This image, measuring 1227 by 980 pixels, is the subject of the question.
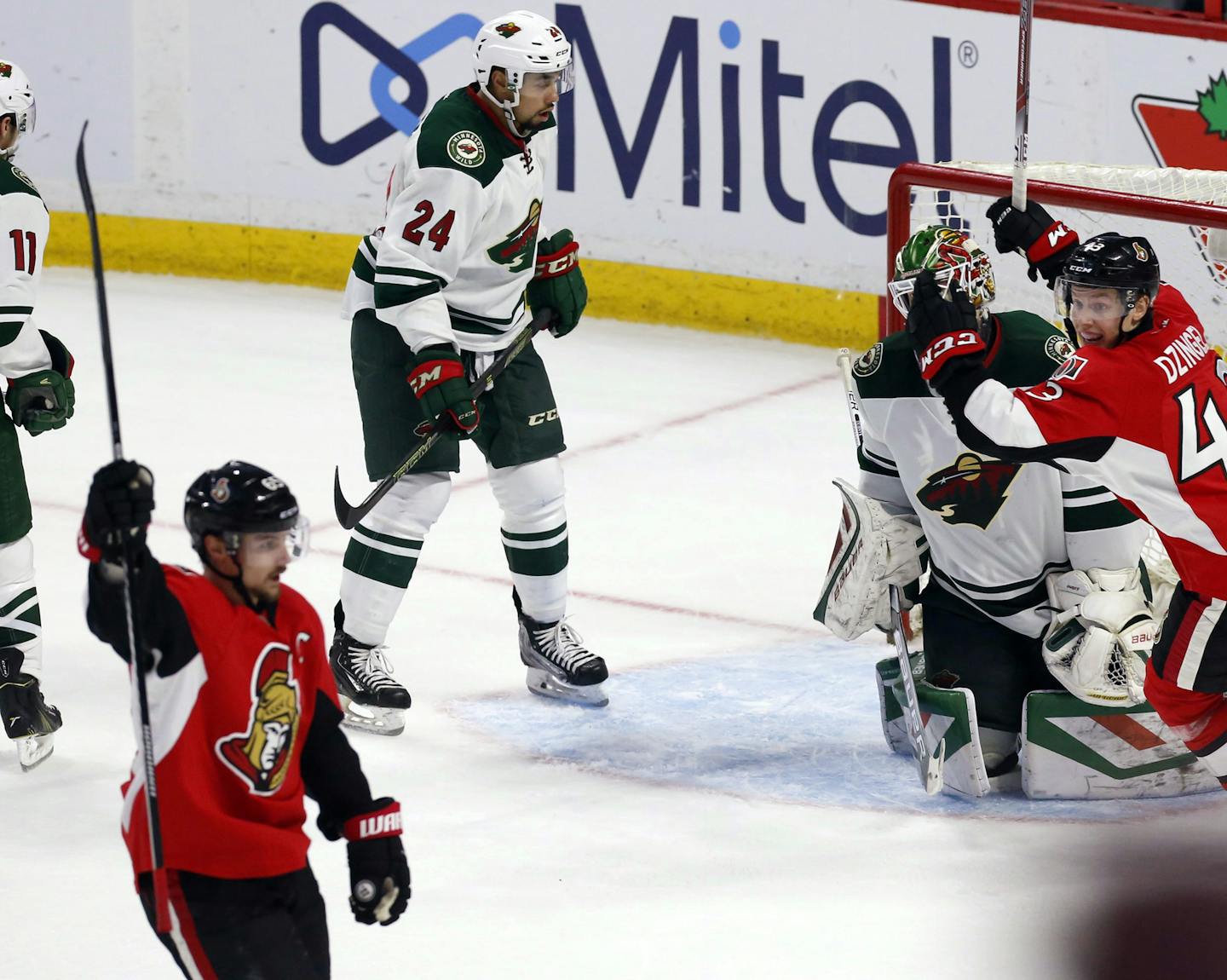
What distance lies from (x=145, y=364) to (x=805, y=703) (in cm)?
358

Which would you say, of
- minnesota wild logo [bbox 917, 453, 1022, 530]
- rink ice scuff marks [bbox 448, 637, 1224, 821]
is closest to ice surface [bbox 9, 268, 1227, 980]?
rink ice scuff marks [bbox 448, 637, 1224, 821]

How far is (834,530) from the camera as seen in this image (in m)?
5.64

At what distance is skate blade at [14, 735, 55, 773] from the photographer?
13.1ft

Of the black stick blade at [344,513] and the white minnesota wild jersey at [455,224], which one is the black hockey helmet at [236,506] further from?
the black stick blade at [344,513]

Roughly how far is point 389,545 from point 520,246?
633 millimetres

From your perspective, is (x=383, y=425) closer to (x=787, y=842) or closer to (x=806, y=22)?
(x=787, y=842)

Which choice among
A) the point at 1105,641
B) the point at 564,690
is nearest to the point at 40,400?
the point at 564,690

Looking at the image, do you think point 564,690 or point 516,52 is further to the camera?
point 564,690

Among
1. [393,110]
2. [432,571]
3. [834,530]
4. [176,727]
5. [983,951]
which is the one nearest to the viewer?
[176,727]

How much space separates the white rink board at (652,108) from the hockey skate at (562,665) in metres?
3.05

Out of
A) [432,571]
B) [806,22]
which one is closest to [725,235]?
[806,22]

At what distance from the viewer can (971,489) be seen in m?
3.76

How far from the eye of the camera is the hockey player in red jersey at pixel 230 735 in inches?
92.7

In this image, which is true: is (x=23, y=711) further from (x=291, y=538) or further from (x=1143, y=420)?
(x=1143, y=420)
